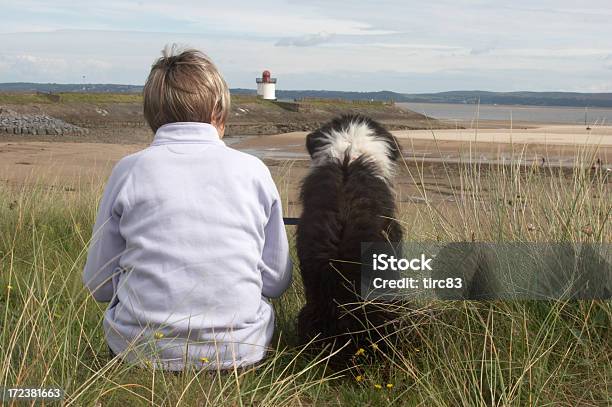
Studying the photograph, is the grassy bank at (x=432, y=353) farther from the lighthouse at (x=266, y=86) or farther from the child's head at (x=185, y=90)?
→ the lighthouse at (x=266, y=86)

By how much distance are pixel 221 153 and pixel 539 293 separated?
64.9 inches

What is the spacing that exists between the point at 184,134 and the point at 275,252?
0.63m

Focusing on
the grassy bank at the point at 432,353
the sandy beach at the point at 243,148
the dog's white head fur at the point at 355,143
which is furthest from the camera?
the sandy beach at the point at 243,148

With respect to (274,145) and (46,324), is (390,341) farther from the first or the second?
(274,145)

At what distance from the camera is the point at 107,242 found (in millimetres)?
2924

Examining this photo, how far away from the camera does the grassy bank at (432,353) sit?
8.80 ft

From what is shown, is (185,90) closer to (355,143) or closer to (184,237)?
(184,237)

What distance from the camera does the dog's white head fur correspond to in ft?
11.3

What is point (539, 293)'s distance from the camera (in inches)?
134

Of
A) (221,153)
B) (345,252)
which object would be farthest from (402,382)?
(221,153)

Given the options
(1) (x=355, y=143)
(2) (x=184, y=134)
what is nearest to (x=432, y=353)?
(1) (x=355, y=143)

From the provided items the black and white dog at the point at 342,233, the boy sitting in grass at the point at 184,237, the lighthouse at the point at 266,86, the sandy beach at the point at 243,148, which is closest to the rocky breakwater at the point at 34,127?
the sandy beach at the point at 243,148

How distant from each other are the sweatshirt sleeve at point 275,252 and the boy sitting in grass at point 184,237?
7 centimetres

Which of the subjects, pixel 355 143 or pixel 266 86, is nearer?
pixel 355 143
